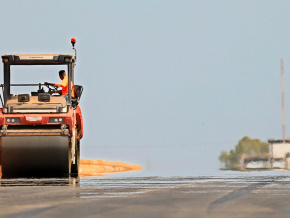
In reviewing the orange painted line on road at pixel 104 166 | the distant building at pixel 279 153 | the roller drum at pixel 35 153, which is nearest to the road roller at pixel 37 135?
the roller drum at pixel 35 153

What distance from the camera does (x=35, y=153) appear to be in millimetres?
19922

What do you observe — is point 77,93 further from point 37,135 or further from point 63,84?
point 37,135

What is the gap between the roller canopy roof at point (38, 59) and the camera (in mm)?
21375

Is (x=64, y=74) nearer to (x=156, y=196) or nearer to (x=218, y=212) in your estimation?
(x=156, y=196)

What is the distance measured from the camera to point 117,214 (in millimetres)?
7148

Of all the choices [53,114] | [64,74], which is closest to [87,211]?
[53,114]

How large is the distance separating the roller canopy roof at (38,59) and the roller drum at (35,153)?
8.36 ft

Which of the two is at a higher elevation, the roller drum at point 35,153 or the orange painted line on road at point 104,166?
the roller drum at point 35,153

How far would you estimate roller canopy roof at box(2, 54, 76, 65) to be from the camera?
70.1 feet

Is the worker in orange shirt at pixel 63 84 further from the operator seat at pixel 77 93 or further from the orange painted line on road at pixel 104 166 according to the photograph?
the orange painted line on road at pixel 104 166

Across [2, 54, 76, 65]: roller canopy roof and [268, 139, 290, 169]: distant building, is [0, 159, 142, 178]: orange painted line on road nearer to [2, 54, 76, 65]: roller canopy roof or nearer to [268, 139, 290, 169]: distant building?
[268, 139, 290, 169]: distant building

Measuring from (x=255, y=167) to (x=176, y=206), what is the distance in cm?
5003

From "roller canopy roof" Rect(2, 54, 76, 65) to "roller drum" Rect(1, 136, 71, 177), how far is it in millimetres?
2547

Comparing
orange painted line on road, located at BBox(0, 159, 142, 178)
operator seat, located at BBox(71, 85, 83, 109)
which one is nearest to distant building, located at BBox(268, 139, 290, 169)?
orange painted line on road, located at BBox(0, 159, 142, 178)
